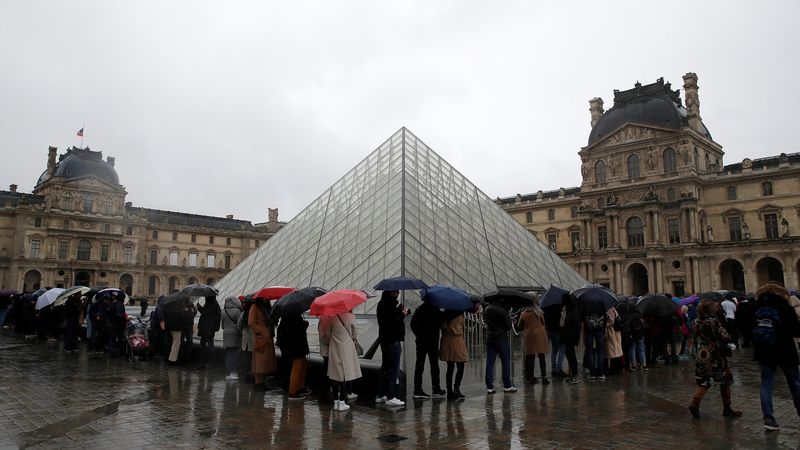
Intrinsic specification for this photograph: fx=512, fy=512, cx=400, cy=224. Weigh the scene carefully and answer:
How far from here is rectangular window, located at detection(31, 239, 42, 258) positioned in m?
44.6

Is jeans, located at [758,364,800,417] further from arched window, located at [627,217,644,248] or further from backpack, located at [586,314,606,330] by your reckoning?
arched window, located at [627,217,644,248]

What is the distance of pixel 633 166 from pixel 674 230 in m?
5.92

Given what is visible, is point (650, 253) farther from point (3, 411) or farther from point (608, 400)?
point (3, 411)

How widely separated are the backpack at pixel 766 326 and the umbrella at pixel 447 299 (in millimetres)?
3017

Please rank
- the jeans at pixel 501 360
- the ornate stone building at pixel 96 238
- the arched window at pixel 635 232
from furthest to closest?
the ornate stone building at pixel 96 238 → the arched window at pixel 635 232 → the jeans at pixel 501 360

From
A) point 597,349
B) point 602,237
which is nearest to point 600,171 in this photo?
point 602,237

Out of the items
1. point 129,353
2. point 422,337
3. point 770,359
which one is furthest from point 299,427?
point 129,353

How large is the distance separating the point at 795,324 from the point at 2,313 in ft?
76.0

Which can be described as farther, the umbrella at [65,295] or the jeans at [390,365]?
the umbrella at [65,295]

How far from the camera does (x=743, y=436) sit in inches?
182

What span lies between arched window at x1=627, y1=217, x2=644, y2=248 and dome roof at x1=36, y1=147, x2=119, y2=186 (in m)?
47.2

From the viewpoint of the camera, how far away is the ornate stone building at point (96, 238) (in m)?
44.3

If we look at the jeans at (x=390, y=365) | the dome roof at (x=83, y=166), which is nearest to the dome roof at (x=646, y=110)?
the jeans at (x=390, y=365)

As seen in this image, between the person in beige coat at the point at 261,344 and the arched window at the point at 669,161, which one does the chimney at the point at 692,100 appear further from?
the person in beige coat at the point at 261,344
